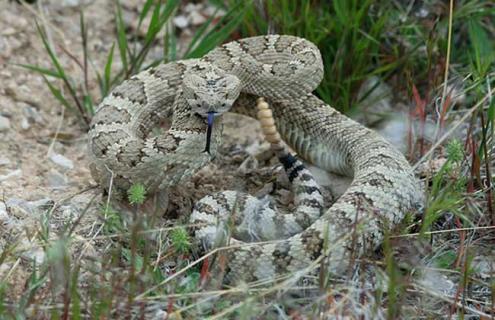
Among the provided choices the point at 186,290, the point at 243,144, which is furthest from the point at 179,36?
the point at 186,290

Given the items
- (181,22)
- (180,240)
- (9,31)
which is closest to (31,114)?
(9,31)

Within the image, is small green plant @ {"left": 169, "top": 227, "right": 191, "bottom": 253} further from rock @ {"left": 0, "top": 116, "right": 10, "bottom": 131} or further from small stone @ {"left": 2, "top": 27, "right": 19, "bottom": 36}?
small stone @ {"left": 2, "top": 27, "right": 19, "bottom": 36}

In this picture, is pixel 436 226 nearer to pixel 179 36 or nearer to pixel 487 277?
pixel 487 277

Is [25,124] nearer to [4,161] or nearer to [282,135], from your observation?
[4,161]

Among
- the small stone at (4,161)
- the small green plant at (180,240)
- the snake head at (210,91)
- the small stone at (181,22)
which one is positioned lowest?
the small green plant at (180,240)

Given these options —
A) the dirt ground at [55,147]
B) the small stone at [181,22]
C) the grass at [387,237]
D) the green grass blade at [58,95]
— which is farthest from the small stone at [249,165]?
the small stone at [181,22]

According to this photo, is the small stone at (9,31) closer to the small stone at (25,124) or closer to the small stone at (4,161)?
the small stone at (25,124)
